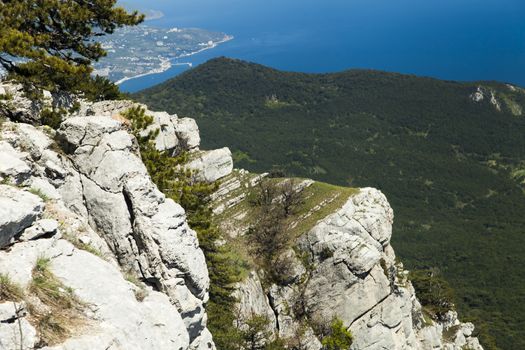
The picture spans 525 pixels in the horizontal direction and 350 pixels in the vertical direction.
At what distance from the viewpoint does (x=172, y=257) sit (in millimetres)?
15547

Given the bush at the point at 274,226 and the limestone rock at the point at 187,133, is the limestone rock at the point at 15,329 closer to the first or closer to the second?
the bush at the point at 274,226

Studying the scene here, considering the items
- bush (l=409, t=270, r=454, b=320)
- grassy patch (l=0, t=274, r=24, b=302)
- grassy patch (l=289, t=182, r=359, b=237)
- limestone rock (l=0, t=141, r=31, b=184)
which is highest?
limestone rock (l=0, t=141, r=31, b=184)

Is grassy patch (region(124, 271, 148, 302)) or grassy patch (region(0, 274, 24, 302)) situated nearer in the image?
grassy patch (region(0, 274, 24, 302))

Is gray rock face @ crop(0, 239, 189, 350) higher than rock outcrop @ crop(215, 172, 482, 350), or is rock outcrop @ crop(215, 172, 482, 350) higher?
gray rock face @ crop(0, 239, 189, 350)

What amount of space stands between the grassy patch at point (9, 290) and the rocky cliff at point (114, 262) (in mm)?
24

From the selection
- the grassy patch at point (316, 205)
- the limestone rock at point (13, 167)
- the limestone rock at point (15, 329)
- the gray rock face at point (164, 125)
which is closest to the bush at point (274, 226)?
the grassy patch at point (316, 205)

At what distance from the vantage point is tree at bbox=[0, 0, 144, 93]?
20609 mm

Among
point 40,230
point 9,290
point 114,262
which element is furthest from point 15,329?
point 114,262

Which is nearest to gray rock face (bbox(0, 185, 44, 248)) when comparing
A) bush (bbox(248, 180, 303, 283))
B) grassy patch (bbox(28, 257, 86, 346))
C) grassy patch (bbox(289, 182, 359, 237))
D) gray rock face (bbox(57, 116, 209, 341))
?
grassy patch (bbox(28, 257, 86, 346))

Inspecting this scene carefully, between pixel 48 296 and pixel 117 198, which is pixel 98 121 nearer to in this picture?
pixel 117 198

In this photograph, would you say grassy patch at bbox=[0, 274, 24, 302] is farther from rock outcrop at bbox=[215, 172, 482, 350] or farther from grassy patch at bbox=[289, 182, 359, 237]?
grassy patch at bbox=[289, 182, 359, 237]

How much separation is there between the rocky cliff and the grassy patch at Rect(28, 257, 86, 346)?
0.02m

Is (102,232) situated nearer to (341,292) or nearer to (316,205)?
(341,292)

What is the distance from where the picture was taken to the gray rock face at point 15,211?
1024 cm
